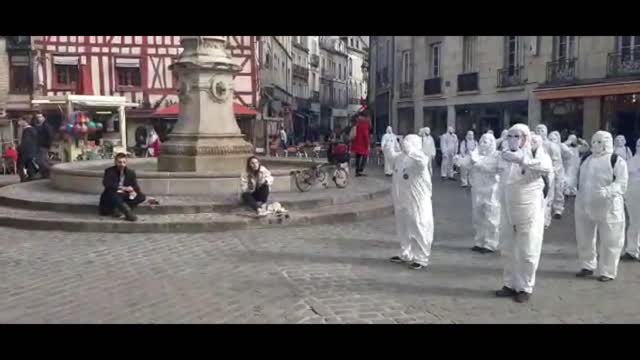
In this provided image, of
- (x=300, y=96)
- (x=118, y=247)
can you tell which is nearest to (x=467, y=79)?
(x=118, y=247)

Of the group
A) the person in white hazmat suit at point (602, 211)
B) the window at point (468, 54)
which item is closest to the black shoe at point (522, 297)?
the person in white hazmat suit at point (602, 211)

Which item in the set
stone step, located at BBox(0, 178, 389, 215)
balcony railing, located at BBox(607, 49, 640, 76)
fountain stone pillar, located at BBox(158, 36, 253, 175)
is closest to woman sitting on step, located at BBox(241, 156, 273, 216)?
stone step, located at BBox(0, 178, 389, 215)

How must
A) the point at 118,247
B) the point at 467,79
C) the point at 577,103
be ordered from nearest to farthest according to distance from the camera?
the point at 118,247 → the point at 577,103 → the point at 467,79

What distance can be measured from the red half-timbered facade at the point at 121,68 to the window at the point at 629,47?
53.4 ft

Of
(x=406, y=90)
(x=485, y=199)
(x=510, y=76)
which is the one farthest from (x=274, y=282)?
(x=406, y=90)

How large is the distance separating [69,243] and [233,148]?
4.54 meters

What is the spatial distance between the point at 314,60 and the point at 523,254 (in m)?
57.5

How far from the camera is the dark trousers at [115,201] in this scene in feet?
30.3

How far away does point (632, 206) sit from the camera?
26.5 ft

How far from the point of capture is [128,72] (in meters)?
29.8

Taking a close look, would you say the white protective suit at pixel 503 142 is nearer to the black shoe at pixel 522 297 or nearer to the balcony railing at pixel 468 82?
the black shoe at pixel 522 297

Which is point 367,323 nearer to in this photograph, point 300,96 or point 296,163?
point 296,163

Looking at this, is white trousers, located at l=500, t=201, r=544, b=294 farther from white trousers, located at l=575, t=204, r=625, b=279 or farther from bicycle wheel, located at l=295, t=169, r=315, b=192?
bicycle wheel, located at l=295, t=169, r=315, b=192

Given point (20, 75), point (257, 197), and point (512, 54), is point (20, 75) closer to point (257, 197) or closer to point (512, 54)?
point (512, 54)
